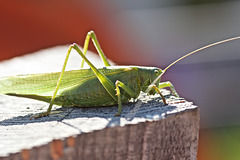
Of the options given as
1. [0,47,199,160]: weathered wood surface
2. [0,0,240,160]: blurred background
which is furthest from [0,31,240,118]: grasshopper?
[0,0,240,160]: blurred background

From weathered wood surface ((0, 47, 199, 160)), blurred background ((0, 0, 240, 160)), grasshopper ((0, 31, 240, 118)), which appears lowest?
weathered wood surface ((0, 47, 199, 160))

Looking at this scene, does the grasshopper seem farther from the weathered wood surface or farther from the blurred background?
the blurred background

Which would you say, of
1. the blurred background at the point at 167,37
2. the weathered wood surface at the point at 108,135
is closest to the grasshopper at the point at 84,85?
the weathered wood surface at the point at 108,135

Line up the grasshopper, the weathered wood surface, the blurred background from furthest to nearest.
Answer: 1. the blurred background
2. the grasshopper
3. the weathered wood surface

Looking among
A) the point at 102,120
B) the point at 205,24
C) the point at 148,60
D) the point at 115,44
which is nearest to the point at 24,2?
the point at 115,44

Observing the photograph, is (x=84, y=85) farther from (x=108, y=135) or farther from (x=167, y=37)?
(x=167, y=37)

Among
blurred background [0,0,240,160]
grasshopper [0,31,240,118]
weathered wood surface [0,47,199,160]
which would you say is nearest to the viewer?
weathered wood surface [0,47,199,160]

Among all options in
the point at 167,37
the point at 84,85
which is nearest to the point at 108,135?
the point at 84,85
